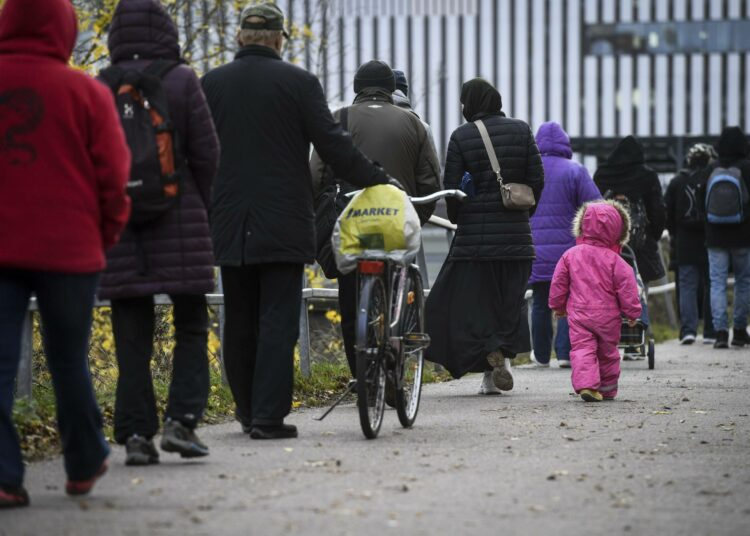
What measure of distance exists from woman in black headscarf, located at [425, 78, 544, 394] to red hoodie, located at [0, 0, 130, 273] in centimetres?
510

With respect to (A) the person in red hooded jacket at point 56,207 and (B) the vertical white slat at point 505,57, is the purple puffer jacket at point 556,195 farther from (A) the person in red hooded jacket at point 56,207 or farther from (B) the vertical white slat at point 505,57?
(B) the vertical white slat at point 505,57

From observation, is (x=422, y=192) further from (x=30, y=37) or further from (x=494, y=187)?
(x=30, y=37)

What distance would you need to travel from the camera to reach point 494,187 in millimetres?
10500

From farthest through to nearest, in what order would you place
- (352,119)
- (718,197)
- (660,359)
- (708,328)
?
(708,328) < (718,197) < (660,359) < (352,119)

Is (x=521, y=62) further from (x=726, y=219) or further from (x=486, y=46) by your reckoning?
(x=726, y=219)

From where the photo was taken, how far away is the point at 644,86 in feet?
219

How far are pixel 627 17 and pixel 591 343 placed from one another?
5870cm

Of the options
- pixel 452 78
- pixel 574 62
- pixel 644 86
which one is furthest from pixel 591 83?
pixel 452 78

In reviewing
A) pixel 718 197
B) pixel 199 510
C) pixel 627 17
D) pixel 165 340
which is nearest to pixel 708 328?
pixel 718 197

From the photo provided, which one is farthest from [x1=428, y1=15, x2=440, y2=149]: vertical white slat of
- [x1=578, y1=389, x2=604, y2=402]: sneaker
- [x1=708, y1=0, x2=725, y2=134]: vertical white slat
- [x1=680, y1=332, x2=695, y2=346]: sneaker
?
[x1=578, y1=389, x2=604, y2=402]: sneaker

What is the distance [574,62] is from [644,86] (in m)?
3.08

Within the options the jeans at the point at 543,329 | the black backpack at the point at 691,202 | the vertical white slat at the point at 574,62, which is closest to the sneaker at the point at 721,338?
the black backpack at the point at 691,202

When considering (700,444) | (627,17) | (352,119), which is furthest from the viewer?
(627,17)

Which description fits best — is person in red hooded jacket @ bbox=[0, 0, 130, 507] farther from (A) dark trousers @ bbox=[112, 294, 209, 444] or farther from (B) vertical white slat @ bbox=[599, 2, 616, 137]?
(B) vertical white slat @ bbox=[599, 2, 616, 137]
